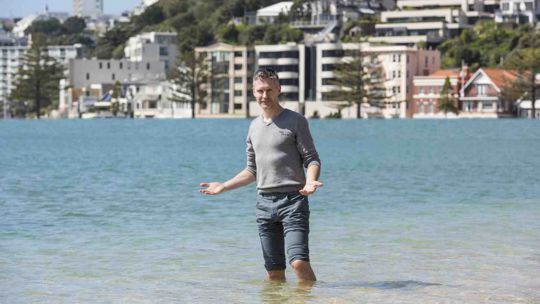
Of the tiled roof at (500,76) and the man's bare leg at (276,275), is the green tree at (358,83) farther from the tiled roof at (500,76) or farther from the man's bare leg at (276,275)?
the man's bare leg at (276,275)

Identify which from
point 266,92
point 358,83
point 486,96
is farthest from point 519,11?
point 266,92

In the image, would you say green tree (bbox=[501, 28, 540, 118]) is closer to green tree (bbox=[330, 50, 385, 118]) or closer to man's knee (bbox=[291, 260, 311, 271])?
green tree (bbox=[330, 50, 385, 118])

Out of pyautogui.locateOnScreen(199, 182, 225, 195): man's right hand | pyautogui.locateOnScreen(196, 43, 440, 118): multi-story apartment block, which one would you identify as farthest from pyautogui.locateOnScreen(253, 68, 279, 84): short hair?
pyautogui.locateOnScreen(196, 43, 440, 118): multi-story apartment block

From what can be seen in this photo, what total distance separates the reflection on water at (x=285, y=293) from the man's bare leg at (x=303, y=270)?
200 millimetres

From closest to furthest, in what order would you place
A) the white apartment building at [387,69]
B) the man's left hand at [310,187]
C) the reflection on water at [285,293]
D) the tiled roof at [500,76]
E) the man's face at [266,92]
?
the man's left hand at [310,187]
the man's face at [266,92]
the reflection on water at [285,293]
the tiled roof at [500,76]
the white apartment building at [387,69]

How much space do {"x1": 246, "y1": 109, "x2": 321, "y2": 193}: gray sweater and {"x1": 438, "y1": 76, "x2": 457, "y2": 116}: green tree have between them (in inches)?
5330

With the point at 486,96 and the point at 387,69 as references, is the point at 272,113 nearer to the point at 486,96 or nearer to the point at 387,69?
the point at 486,96

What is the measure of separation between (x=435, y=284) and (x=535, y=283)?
898 mm

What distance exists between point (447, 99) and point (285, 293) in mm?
135500

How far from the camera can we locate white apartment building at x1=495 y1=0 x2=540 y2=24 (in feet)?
609

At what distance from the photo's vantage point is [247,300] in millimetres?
11688

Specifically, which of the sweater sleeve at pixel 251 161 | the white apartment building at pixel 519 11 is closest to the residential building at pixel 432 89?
the white apartment building at pixel 519 11

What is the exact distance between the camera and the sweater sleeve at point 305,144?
10.5m

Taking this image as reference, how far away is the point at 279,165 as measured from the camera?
10648mm
